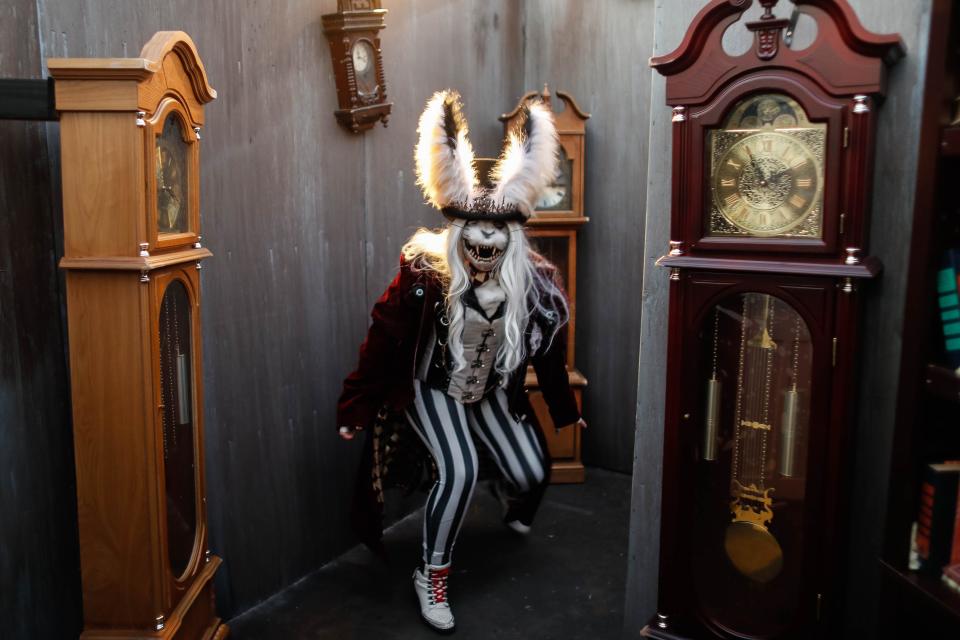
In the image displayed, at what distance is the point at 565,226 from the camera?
153 inches

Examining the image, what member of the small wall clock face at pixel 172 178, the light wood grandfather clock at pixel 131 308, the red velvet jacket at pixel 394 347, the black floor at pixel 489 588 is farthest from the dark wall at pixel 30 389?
the red velvet jacket at pixel 394 347

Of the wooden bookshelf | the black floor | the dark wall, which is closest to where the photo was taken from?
the wooden bookshelf

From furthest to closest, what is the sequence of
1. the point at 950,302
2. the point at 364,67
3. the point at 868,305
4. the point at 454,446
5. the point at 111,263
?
the point at 364,67 → the point at 454,446 → the point at 868,305 → the point at 111,263 → the point at 950,302

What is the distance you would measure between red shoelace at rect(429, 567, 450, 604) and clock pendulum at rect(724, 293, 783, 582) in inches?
42.3

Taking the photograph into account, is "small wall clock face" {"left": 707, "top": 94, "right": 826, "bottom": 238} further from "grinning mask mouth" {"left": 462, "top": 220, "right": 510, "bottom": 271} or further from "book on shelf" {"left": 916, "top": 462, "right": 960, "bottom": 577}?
"grinning mask mouth" {"left": 462, "top": 220, "right": 510, "bottom": 271}

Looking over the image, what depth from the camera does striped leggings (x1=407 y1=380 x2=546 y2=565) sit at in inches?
113

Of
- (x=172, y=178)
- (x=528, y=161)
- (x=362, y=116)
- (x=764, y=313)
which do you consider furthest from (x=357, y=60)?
(x=764, y=313)

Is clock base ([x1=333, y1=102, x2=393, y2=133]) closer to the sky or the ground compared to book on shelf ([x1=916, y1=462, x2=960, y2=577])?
closer to the sky

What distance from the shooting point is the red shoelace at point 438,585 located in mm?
2812

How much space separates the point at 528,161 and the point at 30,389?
5.20 feet

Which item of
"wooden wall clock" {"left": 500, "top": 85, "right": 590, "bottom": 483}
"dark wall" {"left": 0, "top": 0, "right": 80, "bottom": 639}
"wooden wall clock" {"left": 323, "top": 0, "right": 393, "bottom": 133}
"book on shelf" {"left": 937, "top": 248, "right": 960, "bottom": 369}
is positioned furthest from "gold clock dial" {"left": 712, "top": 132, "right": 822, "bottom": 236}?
"wooden wall clock" {"left": 500, "top": 85, "right": 590, "bottom": 483}

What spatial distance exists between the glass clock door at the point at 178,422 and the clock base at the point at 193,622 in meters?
0.09

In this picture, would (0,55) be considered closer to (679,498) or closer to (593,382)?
(679,498)

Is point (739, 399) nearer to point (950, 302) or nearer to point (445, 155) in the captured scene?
point (950, 302)
